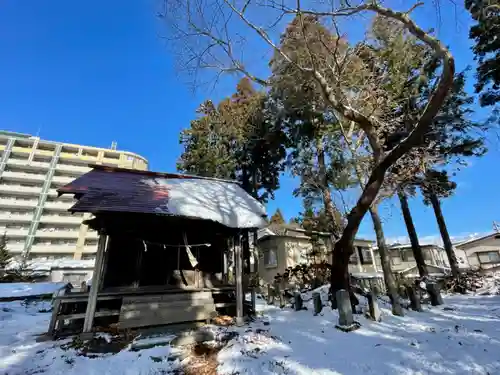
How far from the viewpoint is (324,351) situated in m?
4.82

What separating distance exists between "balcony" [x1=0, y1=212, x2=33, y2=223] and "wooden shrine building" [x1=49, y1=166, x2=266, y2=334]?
5133 cm

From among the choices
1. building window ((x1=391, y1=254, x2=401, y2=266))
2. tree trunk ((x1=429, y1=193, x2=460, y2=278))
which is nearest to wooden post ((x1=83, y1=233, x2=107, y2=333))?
tree trunk ((x1=429, y1=193, x2=460, y2=278))

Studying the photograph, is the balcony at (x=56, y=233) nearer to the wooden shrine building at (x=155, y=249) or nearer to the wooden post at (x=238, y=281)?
the wooden shrine building at (x=155, y=249)

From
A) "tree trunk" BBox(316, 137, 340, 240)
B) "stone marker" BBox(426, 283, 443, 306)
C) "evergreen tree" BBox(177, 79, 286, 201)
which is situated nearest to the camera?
"stone marker" BBox(426, 283, 443, 306)

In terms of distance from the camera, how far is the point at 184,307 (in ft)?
24.9

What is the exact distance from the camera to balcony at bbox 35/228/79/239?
4598cm

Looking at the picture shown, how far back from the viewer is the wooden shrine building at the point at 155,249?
6832mm

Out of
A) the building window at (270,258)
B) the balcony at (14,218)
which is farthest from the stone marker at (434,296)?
the balcony at (14,218)

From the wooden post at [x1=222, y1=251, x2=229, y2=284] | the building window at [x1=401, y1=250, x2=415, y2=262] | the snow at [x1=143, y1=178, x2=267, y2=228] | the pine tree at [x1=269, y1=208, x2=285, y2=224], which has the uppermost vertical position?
the pine tree at [x1=269, y1=208, x2=285, y2=224]

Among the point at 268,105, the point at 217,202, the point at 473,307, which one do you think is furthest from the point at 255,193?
the point at 473,307

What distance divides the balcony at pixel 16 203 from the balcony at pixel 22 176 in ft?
14.2

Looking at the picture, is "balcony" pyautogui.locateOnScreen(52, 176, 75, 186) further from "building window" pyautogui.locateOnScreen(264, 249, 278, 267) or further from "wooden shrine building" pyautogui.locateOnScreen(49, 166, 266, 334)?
→ "wooden shrine building" pyautogui.locateOnScreen(49, 166, 266, 334)

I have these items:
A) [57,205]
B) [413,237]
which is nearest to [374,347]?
[413,237]

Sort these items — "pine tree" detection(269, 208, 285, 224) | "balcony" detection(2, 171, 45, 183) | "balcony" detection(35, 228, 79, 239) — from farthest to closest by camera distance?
"balcony" detection(2, 171, 45, 183) < "balcony" detection(35, 228, 79, 239) < "pine tree" detection(269, 208, 285, 224)
